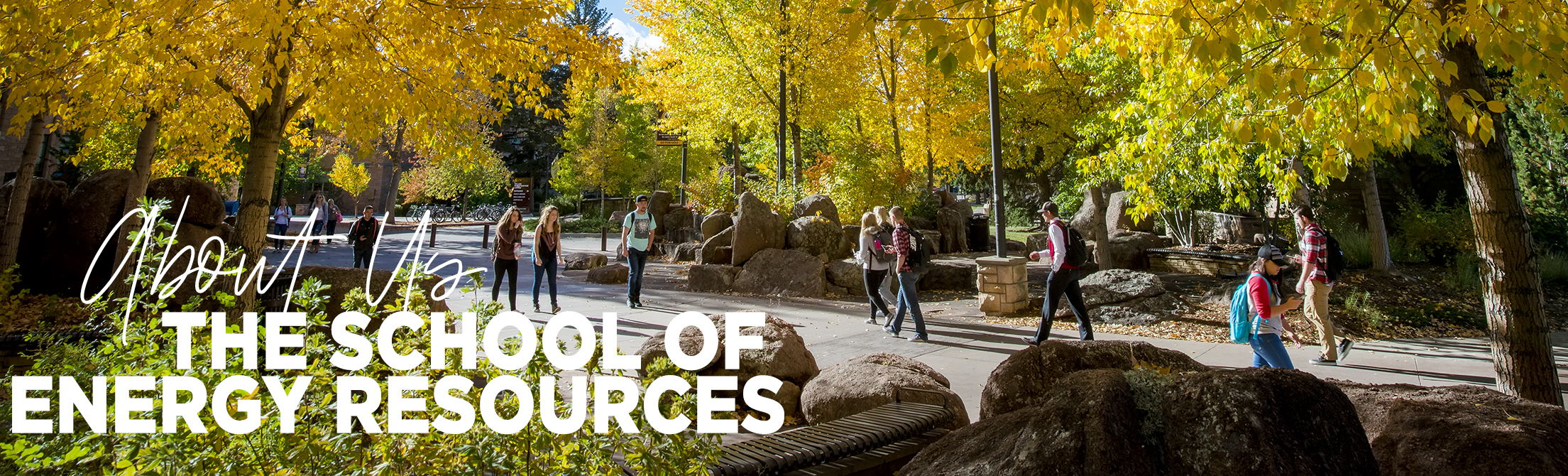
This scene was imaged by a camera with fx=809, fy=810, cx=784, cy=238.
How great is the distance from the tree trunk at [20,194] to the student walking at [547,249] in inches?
193

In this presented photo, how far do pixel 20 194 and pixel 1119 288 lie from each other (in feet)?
39.6

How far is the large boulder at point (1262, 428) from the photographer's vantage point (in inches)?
72.6

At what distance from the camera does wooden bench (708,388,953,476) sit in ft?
9.53

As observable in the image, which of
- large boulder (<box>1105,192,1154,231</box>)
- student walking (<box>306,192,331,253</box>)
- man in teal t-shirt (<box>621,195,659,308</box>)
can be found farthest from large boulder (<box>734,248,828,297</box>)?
large boulder (<box>1105,192,1154,231</box>)

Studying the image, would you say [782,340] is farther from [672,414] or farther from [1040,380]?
[672,414]

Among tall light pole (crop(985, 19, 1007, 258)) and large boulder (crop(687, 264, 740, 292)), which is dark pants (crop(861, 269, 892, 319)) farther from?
large boulder (crop(687, 264, 740, 292))

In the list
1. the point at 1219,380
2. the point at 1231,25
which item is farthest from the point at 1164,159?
the point at 1219,380

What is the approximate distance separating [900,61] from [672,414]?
2439 cm

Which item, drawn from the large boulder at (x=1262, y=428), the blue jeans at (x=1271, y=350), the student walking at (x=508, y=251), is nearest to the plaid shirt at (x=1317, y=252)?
the blue jeans at (x=1271, y=350)

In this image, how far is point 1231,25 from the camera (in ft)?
11.7

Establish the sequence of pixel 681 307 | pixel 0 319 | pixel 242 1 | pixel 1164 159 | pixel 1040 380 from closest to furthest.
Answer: pixel 1040 380, pixel 242 1, pixel 1164 159, pixel 0 319, pixel 681 307

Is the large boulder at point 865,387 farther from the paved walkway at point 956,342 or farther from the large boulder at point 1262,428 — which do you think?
the large boulder at point 1262,428

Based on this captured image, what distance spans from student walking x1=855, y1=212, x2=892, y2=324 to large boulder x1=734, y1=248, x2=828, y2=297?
2980 mm

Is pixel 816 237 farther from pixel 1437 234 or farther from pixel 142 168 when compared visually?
pixel 1437 234
